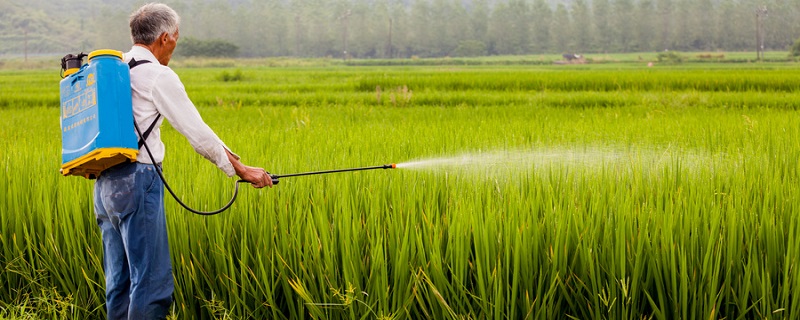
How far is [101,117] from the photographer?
255cm

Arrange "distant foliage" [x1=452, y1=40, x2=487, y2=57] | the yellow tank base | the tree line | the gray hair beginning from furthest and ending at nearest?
"distant foliage" [x1=452, y1=40, x2=487, y2=57]
the tree line
the gray hair
the yellow tank base

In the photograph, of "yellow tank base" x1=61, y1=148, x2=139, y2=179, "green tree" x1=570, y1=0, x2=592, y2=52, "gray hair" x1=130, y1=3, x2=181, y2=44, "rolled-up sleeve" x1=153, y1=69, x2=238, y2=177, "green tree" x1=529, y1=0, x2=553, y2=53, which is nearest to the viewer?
"yellow tank base" x1=61, y1=148, x2=139, y2=179

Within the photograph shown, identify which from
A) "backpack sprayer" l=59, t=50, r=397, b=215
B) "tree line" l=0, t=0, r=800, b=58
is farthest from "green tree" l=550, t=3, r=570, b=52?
"backpack sprayer" l=59, t=50, r=397, b=215

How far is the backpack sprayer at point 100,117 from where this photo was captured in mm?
2562

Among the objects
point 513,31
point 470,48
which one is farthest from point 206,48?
point 513,31

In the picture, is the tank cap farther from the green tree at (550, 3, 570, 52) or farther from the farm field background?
the green tree at (550, 3, 570, 52)

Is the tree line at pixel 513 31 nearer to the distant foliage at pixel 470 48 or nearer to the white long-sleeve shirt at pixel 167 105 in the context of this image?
the distant foliage at pixel 470 48

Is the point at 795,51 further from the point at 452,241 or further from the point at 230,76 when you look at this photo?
the point at 452,241

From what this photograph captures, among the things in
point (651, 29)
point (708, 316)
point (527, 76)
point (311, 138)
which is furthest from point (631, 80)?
point (651, 29)

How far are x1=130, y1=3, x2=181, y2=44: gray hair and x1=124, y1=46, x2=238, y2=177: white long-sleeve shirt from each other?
0.07 m

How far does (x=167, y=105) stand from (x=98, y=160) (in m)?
0.29

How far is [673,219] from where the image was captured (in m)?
2.94

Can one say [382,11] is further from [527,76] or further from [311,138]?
[311,138]

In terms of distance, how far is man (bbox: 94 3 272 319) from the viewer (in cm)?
270
